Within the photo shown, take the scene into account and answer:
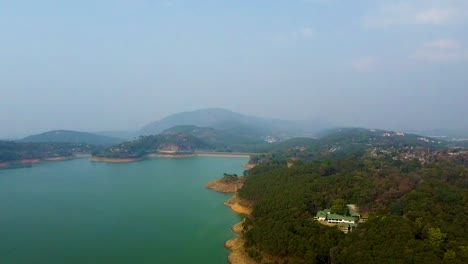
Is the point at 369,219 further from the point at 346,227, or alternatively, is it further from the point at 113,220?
the point at 113,220

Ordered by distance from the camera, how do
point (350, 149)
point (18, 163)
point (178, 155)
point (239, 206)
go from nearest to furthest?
point (239, 206) < point (350, 149) < point (18, 163) < point (178, 155)

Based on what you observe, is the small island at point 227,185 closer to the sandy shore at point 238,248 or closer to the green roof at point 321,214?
the sandy shore at point 238,248

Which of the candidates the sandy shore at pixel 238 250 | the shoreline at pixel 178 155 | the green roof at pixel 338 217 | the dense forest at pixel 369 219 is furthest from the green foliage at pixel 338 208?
the shoreline at pixel 178 155

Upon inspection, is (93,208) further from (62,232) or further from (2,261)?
(2,261)

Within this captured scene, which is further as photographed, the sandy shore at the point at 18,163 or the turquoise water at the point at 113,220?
the sandy shore at the point at 18,163

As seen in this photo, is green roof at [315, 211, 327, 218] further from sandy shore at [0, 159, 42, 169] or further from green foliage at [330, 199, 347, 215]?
sandy shore at [0, 159, 42, 169]

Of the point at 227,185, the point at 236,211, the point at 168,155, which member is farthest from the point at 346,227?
the point at 168,155

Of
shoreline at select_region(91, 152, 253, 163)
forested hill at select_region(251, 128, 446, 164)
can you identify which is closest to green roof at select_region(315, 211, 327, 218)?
forested hill at select_region(251, 128, 446, 164)
